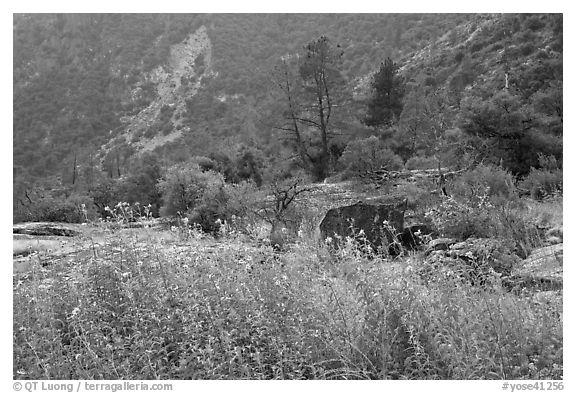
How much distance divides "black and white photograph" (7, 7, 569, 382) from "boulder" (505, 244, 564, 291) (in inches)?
1.5

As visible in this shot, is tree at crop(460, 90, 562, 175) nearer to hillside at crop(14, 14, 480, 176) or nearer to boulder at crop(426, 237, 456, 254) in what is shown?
boulder at crop(426, 237, 456, 254)

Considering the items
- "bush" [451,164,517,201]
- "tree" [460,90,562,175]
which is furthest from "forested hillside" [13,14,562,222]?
"bush" [451,164,517,201]

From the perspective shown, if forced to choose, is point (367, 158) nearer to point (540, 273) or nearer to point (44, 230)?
point (44, 230)

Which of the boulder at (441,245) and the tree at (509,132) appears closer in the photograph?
the boulder at (441,245)

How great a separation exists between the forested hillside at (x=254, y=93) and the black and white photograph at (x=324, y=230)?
0.16 metres

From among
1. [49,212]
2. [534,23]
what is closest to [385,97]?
[534,23]

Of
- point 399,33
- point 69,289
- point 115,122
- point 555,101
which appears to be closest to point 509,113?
point 555,101

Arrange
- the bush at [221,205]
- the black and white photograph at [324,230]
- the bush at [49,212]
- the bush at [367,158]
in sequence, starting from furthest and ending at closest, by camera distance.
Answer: the bush at [367,158] → the bush at [49,212] → the bush at [221,205] → the black and white photograph at [324,230]

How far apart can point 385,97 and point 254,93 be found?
2239 centimetres

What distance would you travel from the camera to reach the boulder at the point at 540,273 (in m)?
4.68

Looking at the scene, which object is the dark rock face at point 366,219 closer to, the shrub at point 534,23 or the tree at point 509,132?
the tree at point 509,132

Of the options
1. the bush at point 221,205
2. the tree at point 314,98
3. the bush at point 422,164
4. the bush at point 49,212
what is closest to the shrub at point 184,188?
the bush at point 221,205

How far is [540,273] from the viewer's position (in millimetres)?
4934

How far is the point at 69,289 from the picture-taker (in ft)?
13.9
